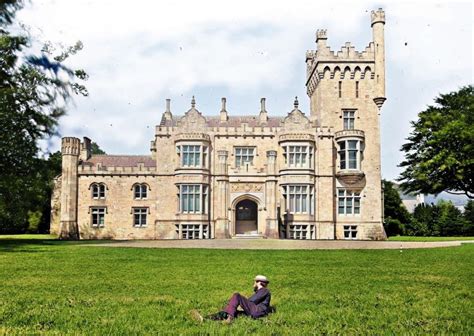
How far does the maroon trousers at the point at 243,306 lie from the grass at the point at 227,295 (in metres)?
0.21

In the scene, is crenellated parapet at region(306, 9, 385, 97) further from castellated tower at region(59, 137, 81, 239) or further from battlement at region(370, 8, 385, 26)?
castellated tower at region(59, 137, 81, 239)

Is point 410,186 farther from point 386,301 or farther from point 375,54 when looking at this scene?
point 386,301

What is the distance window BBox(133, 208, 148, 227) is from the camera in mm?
40719

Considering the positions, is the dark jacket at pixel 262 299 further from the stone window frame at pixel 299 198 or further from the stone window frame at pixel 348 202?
the stone window frame at pixel 348 202

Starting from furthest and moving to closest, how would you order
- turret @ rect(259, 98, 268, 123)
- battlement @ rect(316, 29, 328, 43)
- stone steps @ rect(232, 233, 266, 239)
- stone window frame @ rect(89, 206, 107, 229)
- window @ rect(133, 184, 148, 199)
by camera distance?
1. turret @ rect(259, 98, 268, 123)
2. battlement @ rect(316, 29, 328, 43)
3. window @ rect(133, 184, 148, 199)
4. stone window frame @ rect(89, 206, 107, 229)
5. stone steps @ rect(232, 233, 266, 239)

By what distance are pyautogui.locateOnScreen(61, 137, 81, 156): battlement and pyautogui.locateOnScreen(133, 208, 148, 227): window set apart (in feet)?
21.6

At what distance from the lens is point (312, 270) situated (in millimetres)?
15508

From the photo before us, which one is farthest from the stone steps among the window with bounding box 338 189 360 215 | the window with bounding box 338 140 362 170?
the window with bounding box 338 140 362 170

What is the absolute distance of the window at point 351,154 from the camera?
129 ft

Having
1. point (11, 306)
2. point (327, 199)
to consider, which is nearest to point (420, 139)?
point (327, 199)

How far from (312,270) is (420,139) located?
32432 millimetres

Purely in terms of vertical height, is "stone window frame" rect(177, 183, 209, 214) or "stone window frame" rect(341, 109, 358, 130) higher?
"stone window frame" rect(341, 109, 358, 130)

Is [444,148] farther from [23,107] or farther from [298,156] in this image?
[23,107]

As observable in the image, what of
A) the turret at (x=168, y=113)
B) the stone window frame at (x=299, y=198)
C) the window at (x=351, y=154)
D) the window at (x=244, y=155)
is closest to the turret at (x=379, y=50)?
the window at (x=351, y=154)
